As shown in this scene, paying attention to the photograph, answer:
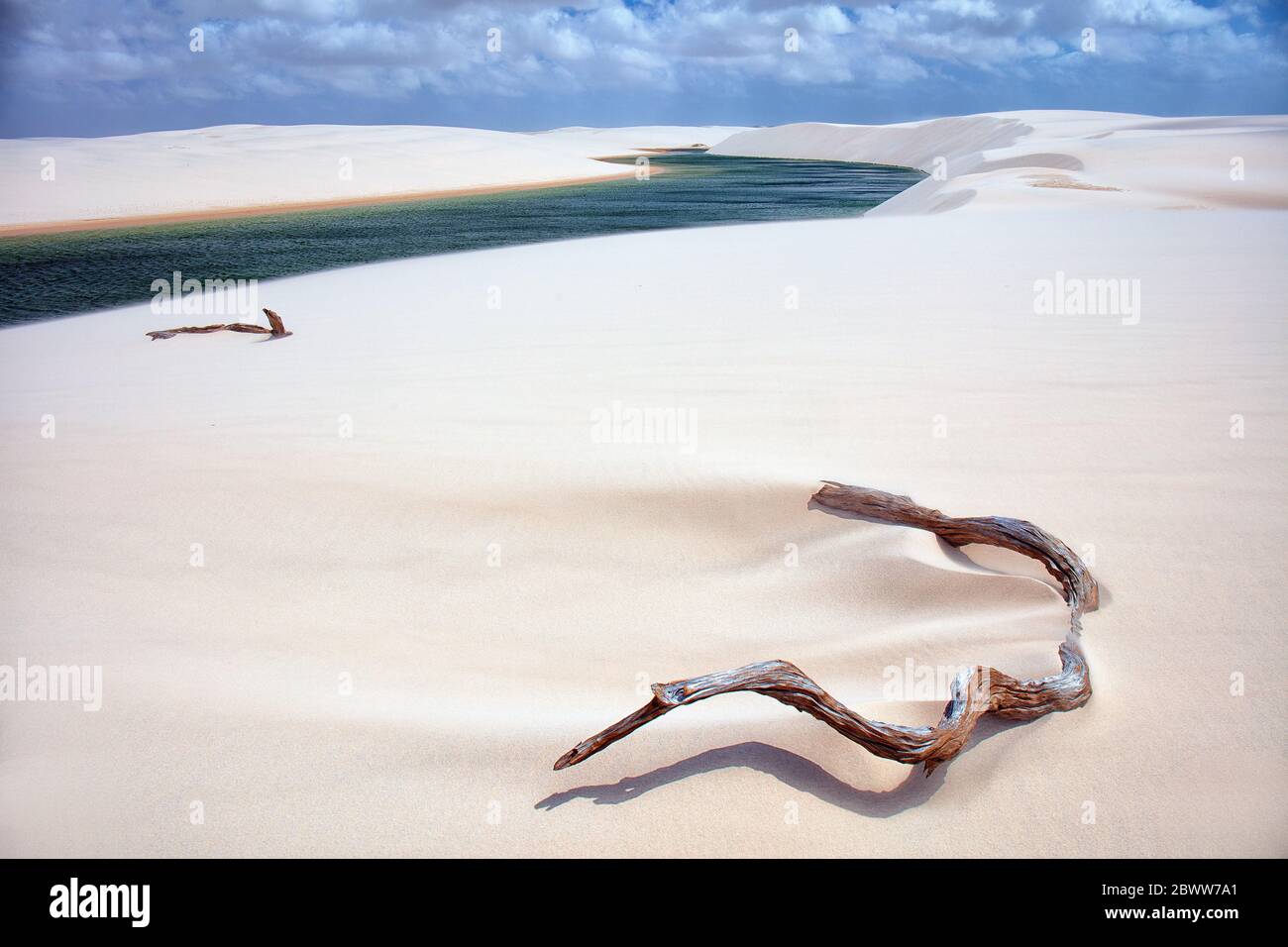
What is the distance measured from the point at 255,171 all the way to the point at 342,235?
56.2 feet

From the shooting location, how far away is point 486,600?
319 centimetres

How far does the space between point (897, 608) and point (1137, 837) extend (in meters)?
1.10

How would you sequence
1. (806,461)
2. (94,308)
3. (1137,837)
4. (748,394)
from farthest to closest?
(94,308), (748,394), (806,461), (1137,837)

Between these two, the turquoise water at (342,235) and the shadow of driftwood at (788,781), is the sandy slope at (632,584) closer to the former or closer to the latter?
the shadow of driftwood at (788,781)

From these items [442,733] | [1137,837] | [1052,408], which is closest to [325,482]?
[442,733]

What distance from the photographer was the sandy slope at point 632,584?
7.05 feet

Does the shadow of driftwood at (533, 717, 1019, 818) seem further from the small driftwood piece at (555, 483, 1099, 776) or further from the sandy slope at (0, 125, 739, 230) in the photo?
the sandy slope at (0, 125, 739, 230)

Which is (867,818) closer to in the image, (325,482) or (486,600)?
(486,600)

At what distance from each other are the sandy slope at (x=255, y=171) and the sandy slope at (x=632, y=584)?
2353 cm

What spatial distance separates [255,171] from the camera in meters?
33.7

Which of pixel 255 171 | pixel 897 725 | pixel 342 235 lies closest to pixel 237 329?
pixel 897 725

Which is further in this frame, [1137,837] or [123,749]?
[123,749]

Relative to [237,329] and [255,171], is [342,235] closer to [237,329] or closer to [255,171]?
[237,329]

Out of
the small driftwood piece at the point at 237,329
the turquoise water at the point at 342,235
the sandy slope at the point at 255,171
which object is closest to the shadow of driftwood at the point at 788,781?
the small driftwood piece at the point at 237,329
